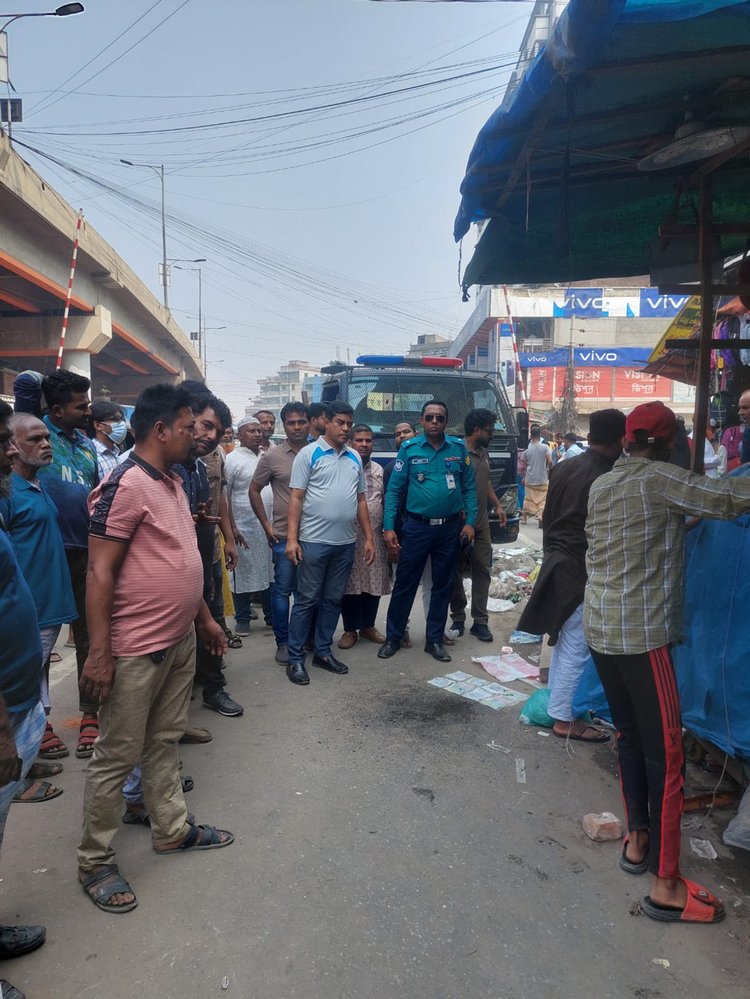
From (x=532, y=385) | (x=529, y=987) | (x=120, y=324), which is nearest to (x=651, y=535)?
(x=529, y=987)

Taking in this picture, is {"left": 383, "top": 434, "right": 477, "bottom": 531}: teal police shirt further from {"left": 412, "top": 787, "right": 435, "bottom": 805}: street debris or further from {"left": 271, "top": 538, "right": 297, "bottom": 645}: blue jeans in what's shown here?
{"left": 412, "top": 787, "right": 435, "bottom": 805}: street debris

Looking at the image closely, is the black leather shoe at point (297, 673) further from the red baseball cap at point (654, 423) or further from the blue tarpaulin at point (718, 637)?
the red baseball cap at point (654, 423)

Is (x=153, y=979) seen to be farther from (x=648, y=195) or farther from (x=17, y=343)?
(x=17, y=343)

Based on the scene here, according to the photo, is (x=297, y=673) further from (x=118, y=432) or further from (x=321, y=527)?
(x=118, y=432)

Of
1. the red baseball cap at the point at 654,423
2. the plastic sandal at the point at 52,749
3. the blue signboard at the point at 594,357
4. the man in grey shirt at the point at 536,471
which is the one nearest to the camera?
the red baseball cap at the point at 654,423

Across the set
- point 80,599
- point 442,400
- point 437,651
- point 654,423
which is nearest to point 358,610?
point 437,651

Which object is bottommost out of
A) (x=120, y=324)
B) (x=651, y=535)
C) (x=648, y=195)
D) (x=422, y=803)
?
(x=422, y=803)

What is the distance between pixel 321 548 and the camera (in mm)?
4727

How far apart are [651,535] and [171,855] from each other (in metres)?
2.29

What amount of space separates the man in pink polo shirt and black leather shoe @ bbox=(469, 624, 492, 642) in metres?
3.54

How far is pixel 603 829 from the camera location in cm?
284

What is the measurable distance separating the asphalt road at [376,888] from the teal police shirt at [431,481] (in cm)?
174

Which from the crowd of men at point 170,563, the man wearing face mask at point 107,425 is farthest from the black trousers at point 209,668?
the man wearing face mask at point 107,425

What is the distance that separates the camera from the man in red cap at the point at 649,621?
2359 millimetres
